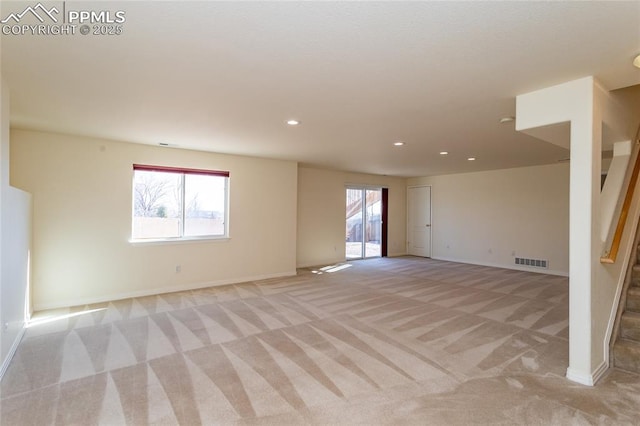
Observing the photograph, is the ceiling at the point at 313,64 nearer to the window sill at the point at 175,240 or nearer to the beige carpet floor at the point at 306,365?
the window sill at the point at 175,240

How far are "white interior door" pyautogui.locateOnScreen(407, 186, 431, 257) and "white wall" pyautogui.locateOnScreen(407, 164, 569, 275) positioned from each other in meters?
0.19

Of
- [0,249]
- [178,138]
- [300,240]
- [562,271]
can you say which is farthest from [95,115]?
[562,271]

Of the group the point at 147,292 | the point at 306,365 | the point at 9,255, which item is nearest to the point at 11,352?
the point at 9,255

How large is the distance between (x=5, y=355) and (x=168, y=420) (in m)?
1.86

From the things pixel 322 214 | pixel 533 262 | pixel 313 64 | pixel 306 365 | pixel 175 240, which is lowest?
pixel 306 365

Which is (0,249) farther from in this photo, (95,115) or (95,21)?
(95,21)

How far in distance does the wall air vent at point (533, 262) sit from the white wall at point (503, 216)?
0.07 metres

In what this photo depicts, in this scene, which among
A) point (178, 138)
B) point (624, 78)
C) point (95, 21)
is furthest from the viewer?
point (178, 138)

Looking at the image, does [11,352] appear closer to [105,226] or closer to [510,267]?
[105,226]

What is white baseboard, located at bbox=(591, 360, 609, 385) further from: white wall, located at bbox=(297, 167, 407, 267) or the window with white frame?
white wall, located at bbox=(297, 167, 407, 267)

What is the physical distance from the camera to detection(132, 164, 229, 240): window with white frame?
197 inches

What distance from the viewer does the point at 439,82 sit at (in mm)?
2549

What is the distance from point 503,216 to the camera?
24.6 feet

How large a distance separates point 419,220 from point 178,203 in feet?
22.5
